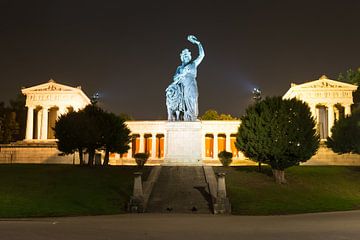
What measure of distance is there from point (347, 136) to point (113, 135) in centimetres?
2584

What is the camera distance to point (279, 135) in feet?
128

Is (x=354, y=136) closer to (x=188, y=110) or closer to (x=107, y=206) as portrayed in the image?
(x=188, y=110)

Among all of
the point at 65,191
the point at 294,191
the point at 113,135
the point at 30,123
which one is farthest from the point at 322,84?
the point at 65,191

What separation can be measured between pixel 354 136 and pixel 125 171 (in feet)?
85.0

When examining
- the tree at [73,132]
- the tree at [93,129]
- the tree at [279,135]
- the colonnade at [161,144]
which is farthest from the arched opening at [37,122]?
the tree at [279,135]

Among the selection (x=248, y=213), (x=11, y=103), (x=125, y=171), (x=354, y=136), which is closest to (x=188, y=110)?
(x=125, y=171)

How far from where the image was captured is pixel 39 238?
14672mm

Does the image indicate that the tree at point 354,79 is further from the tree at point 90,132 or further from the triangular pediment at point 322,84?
the tree at point 90,132

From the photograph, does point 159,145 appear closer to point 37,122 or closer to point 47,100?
point 47,100

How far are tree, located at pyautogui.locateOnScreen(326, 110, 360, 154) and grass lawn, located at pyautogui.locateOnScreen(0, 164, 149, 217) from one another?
24244 mm

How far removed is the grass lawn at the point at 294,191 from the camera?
2852cm

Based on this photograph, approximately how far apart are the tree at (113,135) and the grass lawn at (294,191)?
15.6m

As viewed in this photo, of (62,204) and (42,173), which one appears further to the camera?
(42,173)

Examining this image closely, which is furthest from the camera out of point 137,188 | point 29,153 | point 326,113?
point 326,113
